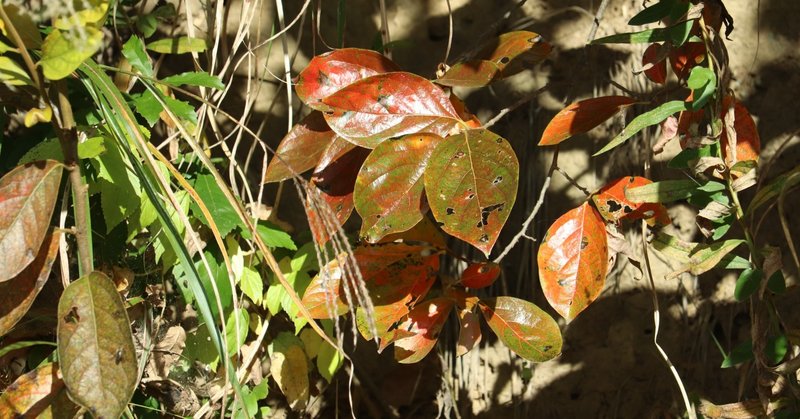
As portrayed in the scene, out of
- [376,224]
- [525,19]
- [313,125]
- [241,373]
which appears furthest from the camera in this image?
[525,19]

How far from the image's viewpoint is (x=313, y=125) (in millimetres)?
1233

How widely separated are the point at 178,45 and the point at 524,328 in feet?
2.68

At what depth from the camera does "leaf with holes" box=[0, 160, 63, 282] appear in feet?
3.09

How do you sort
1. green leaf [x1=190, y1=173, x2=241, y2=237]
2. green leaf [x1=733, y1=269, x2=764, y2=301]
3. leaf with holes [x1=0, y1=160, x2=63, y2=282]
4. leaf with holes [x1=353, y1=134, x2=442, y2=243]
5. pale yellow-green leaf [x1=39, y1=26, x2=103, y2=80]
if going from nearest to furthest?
pale yellow-green leaf [x1=39, y1=26, x2=103, y2=80]
leaf with holes [x1=0, y1=160, x2=63, y2=282]
leaf with holes [x1=353, y1=134, x2=442, y2=243]
green leaf [x1=733, y1=269, x2=764, y2=301]
green leaf [x1=190, y1=173, x2=241, y2=237]

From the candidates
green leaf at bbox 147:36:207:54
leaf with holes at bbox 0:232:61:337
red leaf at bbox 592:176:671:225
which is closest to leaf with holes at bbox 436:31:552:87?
red leaf at bbox 592:176:671:225

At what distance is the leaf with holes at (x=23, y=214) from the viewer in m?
0.94

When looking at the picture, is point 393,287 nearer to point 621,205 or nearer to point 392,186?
point 392,186

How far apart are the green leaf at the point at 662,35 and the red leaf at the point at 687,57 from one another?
100mm

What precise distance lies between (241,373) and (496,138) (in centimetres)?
70

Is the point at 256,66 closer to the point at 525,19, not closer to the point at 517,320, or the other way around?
the point at 525,19

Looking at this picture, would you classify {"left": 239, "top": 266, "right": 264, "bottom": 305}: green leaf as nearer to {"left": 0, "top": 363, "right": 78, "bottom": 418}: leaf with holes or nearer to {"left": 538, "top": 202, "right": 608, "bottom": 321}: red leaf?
{"left": 0, "top": 363, "right": 78, "bottom": 418}: leaf with holes

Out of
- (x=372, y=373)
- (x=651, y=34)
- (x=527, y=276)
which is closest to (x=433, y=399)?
(x=372, y=373)

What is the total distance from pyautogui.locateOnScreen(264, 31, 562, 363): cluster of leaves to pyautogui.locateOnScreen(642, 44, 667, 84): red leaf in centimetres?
17

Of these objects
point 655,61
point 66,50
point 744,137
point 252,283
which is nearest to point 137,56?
point 252,283
